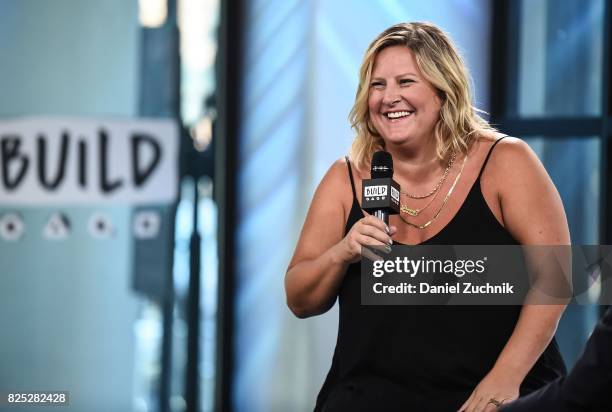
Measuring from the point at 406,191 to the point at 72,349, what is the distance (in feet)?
7.31

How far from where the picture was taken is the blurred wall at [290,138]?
3844mm

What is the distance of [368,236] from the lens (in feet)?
6.10

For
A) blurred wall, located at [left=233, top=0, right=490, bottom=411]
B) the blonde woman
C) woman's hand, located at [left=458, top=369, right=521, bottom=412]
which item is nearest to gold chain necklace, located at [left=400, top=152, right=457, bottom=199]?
the blonde woman

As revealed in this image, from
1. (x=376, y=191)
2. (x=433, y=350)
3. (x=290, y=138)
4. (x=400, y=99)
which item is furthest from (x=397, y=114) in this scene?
(x=290, y=138)

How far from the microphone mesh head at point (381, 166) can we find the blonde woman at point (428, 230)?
0.12 m

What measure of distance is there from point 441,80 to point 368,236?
1.40 ft

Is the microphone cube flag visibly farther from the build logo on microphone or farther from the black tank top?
the black tank top

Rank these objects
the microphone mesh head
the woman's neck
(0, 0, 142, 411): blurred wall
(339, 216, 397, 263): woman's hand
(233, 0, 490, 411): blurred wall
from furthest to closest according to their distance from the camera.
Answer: (0, 0, 142, 411): blurred wall < (233, 0, 490, 411): blurred wall < the woman's neck < the microphone mesh head < (339, 216, 397, 263): woman's hand

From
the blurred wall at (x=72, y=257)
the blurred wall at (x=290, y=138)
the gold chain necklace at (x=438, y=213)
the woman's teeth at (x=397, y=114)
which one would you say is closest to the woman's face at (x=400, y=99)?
the woman's teeth at (x=397, y=114)

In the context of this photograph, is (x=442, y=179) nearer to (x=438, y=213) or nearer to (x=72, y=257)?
(x=438, y=213)

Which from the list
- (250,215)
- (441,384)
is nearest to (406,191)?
(441,384)

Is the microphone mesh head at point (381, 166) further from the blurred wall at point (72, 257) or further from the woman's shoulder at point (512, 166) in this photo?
the blurred wall at point (72, 257)

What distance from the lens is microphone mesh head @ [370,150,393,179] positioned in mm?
1936

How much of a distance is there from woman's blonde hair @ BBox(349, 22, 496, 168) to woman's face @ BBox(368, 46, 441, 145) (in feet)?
0.04
